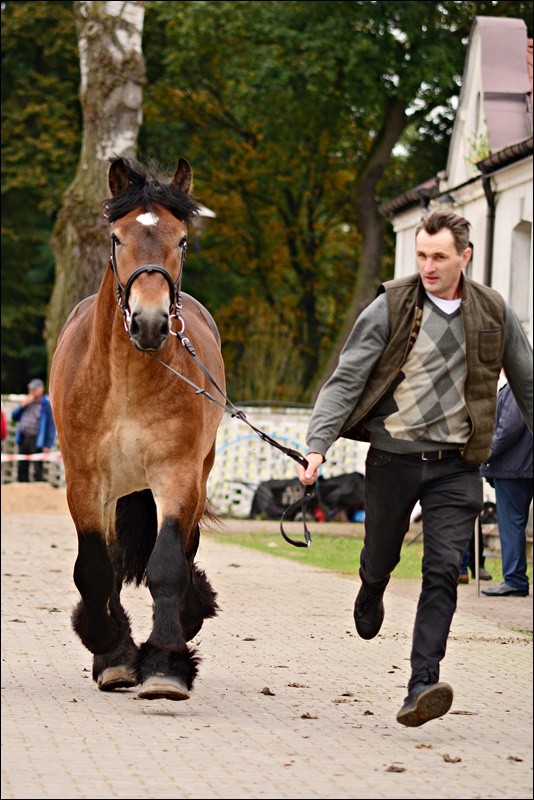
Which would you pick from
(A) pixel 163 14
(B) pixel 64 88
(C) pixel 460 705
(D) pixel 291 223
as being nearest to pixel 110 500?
(C) pixel 460 705

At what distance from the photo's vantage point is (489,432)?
7445 mm

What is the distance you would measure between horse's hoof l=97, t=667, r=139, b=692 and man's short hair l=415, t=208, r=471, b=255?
8.73 ft

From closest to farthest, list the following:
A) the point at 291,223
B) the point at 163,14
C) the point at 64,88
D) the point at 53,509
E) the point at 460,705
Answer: the point at 460,705 → the point at 53,509 → the point at 163,14 → the point at 64,88 → the point at 291,223

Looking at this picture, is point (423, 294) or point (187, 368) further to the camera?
point (187, 368)

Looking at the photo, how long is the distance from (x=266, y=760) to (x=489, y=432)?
1836mm

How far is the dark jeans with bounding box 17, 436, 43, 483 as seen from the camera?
1171 inches

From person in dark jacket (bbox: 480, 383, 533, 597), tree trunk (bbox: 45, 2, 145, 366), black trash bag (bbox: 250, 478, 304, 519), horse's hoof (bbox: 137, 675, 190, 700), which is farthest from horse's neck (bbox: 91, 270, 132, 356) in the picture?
black trash bag (bbox: 250, 478, 304, 519)

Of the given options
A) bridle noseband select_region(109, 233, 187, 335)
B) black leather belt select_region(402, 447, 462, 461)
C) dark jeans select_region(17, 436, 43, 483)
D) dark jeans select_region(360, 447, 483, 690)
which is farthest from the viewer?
dark jeans select_region(17, 436, 43, 483)

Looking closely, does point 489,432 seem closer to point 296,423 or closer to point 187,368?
point 187,368

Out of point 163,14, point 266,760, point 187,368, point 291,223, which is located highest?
point 163,14

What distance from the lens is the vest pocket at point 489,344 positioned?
7.44 m

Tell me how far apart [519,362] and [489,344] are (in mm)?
229

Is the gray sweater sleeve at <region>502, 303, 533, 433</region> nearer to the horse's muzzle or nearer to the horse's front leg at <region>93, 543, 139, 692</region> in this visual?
the horse's muzzle

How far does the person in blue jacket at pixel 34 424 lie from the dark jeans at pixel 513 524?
1517 centimetres
